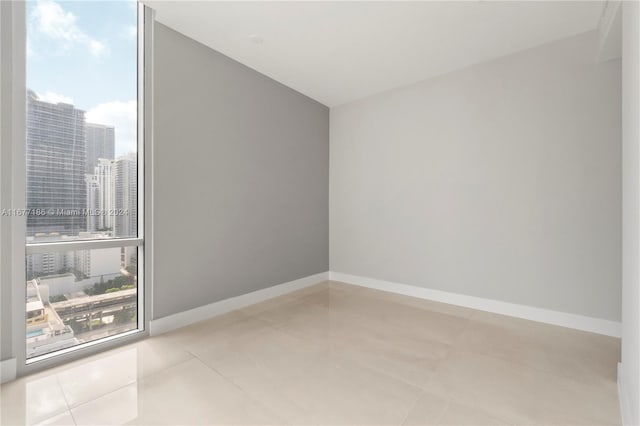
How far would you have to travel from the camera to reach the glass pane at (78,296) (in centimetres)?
209

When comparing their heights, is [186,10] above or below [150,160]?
above

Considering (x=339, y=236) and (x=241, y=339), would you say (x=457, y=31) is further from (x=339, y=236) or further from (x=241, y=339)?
(x=241, y=339)

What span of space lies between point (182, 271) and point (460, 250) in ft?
10.5

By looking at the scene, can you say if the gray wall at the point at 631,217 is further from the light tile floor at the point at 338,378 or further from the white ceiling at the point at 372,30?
the white ceiling at the point at 372,30

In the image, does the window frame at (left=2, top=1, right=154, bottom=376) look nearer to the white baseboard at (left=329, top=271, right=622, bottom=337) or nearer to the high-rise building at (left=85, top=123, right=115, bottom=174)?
the high-rise building at (left=85, top=123, right=115, bottom=174)

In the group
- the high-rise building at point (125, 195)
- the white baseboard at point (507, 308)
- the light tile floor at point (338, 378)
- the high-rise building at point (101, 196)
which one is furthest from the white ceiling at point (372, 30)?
the light tile floor at point (338, 378)

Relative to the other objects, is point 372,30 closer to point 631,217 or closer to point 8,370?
point 631,217

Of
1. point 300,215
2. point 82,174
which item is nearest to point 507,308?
point 300,215

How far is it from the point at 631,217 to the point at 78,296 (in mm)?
3769

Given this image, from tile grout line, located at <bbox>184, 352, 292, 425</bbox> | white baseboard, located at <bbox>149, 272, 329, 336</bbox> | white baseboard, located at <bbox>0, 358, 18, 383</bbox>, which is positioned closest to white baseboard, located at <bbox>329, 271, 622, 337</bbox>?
white baseboard, located at <bbox>149, 272, 329, 336</bbox>

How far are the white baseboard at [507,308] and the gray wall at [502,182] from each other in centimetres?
7

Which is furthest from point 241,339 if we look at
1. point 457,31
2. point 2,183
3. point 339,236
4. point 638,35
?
point 457,31

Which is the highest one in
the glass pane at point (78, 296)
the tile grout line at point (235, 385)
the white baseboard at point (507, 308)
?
the glass pane at point (78, 296)

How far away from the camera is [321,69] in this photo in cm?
352
